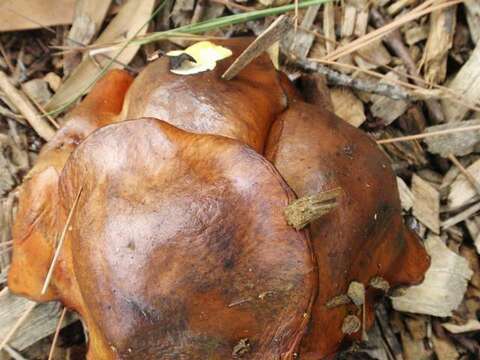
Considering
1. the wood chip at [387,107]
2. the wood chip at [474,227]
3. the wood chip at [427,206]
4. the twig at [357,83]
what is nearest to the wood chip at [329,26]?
the twig at [357,83]

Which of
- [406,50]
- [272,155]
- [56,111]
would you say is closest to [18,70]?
[56,111]

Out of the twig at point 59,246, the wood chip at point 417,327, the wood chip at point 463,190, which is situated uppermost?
the twig at point 59,246

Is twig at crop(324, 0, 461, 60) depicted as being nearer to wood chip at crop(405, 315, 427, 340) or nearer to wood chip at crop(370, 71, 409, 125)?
wood chip at crop(370, 71, 409, 125)

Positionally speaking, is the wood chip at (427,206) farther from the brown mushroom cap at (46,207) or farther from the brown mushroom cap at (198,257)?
the brown mushroom cap at (46,207)

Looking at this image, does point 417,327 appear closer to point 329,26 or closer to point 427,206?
point 427,206

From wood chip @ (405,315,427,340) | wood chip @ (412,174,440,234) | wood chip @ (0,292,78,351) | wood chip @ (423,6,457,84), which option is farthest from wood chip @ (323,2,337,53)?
wood chip @ (0,292,78,351)

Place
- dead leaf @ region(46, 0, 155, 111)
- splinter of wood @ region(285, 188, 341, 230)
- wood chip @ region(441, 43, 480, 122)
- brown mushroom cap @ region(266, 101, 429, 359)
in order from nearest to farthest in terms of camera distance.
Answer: splinter of wood @ region(285, 188, 341, 230)
brown mushroom cap @ region(266, 101, 429, 359)
wood chip @ region(441, 43, 480, 122)
dead leaf @ region(46, 0, 155, 111)
